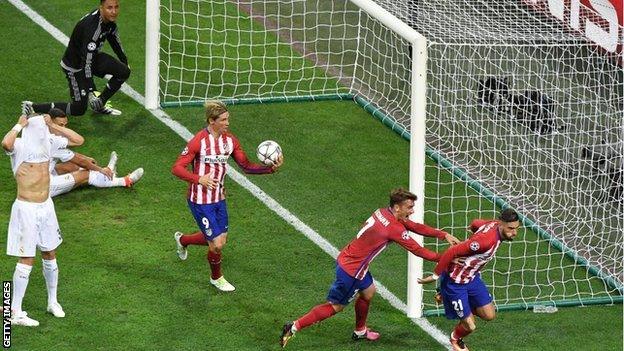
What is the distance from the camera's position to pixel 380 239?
Result: 517 inches

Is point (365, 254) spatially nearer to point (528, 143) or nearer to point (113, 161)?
point (528, 143)

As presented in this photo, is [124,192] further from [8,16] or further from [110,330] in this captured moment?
[8,16]

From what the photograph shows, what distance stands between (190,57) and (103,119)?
1987mm

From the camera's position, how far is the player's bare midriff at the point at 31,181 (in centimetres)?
1309

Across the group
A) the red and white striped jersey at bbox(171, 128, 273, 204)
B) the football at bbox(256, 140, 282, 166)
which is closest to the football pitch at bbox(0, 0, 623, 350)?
the red and white striped jersey at bbox(171, 128, 273, 204)

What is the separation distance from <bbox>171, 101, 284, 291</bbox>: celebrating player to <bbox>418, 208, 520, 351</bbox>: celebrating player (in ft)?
6.53

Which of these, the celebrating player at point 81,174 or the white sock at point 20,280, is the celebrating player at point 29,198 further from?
the celebrating player at point 81,174

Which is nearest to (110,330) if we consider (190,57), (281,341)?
(281,341)

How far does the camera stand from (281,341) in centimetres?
1340

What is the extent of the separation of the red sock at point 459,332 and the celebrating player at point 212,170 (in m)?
2.25

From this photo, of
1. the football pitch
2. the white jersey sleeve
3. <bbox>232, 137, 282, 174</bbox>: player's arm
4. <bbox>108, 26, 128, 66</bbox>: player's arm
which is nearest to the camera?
the football pitch

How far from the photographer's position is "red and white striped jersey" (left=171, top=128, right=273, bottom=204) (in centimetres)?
1393

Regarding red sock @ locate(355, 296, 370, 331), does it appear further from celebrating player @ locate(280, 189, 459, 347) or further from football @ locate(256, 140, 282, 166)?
football @ locate(256, 140, 282, 166)

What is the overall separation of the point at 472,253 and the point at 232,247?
130 inches
